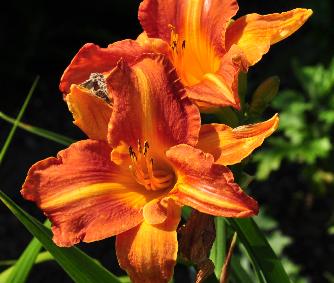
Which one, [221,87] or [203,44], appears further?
[203,44]

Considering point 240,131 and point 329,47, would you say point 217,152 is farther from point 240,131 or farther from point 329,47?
point 329,47

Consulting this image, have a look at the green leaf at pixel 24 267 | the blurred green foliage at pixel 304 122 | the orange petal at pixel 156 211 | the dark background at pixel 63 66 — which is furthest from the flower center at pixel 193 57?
the dark background at pixel 63 66

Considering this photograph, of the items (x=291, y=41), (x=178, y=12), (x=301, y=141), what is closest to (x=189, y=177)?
(x=178, y=12)

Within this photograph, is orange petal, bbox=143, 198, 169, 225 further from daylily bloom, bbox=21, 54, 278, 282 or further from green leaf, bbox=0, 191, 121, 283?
green leaf, bbox=0, 191, 121, 283

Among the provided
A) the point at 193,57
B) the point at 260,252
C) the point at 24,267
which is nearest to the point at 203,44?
the point at 193,57

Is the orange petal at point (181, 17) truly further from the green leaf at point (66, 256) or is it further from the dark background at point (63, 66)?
the dark background at point (63, 66)

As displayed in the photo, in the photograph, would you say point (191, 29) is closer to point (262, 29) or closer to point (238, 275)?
point (262, 29)
